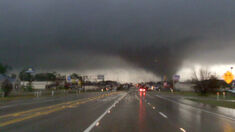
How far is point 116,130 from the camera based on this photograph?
39.1 feet

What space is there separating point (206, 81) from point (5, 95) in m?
40.8

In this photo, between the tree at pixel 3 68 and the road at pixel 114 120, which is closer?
the road at pixel 114 120

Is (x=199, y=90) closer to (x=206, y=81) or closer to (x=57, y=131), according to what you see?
(x=206, y=81)

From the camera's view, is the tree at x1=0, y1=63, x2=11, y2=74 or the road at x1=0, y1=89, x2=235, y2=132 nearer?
the road at x1=0, y1=89, x2=235, y2=132

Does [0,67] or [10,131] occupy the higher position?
[0,67]

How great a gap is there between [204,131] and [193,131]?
50cm

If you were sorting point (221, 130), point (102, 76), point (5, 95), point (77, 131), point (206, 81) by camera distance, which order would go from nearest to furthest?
point (77, 131), point (221, 130), point (5, 95), point (206, 81), point (102, 76)

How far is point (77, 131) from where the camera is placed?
11.6 metres

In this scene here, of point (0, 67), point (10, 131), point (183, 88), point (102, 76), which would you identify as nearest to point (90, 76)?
point (102, 76)

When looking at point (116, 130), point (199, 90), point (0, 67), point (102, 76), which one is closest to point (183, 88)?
point (102, 76)

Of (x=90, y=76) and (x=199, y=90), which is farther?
(x=90, y=76)

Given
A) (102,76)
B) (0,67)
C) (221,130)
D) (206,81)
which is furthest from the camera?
(0,67)

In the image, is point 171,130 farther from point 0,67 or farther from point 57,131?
point 0,67

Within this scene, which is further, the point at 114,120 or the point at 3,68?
the point at 3,68
